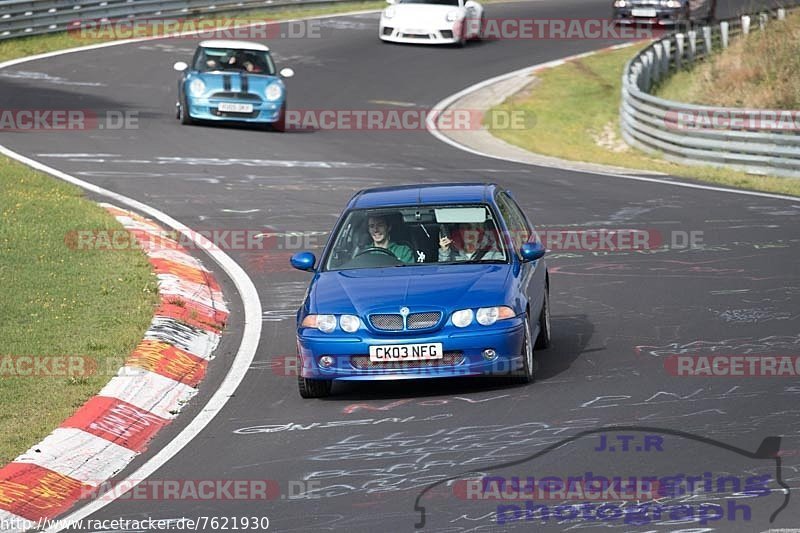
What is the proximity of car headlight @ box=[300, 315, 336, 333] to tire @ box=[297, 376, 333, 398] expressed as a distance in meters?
0.36

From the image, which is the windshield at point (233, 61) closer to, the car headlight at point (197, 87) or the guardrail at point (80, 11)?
the car headlight at point (197, 87)

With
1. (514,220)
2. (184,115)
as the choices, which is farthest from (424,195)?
(184,115)

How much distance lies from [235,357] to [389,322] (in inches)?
81.6

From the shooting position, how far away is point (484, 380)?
10828mm

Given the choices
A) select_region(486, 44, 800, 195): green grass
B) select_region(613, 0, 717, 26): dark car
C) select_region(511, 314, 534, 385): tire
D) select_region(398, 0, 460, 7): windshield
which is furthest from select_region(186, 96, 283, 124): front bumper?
select_region(613, 0, 717, 26): dark car

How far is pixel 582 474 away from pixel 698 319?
15.9ft

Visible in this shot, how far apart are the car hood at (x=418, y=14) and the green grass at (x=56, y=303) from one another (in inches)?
Result: 906

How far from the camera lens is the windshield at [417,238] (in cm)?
1109

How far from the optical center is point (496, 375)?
10258 mm

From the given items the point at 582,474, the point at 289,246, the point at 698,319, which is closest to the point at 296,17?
the point at 289,246

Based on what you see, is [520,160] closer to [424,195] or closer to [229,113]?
[229,113]

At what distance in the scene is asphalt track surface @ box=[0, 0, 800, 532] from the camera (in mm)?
7938

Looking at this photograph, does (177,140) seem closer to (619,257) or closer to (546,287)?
(619,257)

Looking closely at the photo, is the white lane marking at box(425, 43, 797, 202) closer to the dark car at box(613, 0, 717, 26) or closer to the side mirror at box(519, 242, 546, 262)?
the dark car at box(613, 0, 717, 26)
